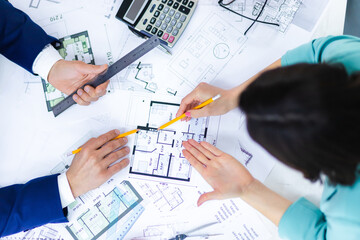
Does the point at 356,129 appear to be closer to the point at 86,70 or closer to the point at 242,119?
the point at 242,119

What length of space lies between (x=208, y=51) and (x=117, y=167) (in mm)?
409

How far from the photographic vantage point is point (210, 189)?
0.73 meters

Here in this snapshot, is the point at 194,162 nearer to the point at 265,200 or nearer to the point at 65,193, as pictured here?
the point at 265,200

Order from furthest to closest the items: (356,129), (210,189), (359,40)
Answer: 1. (210,189)
2. (359,40)
3. (356,129)

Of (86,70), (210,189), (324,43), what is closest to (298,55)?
(324,43)

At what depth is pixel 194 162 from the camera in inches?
28.5

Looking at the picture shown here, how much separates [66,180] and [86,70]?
0.31 metres

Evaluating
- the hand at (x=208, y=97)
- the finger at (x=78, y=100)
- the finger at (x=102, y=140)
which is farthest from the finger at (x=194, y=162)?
the finger at (x=78, y=100)

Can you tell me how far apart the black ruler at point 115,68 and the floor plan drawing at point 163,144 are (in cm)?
14

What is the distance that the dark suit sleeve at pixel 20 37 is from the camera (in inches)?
30.6

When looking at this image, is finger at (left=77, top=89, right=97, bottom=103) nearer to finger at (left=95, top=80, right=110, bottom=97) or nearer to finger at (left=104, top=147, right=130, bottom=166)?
finger at (left=95, top=80, right=110, bottom=97)

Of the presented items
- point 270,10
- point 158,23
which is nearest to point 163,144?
point 158,23

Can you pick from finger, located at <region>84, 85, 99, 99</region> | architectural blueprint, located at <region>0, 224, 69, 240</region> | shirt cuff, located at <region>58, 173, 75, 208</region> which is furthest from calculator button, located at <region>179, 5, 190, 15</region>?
architectural blueprint, located at <region>0, 224, 69, 240</region>

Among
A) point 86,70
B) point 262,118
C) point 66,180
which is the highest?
point 262,118
